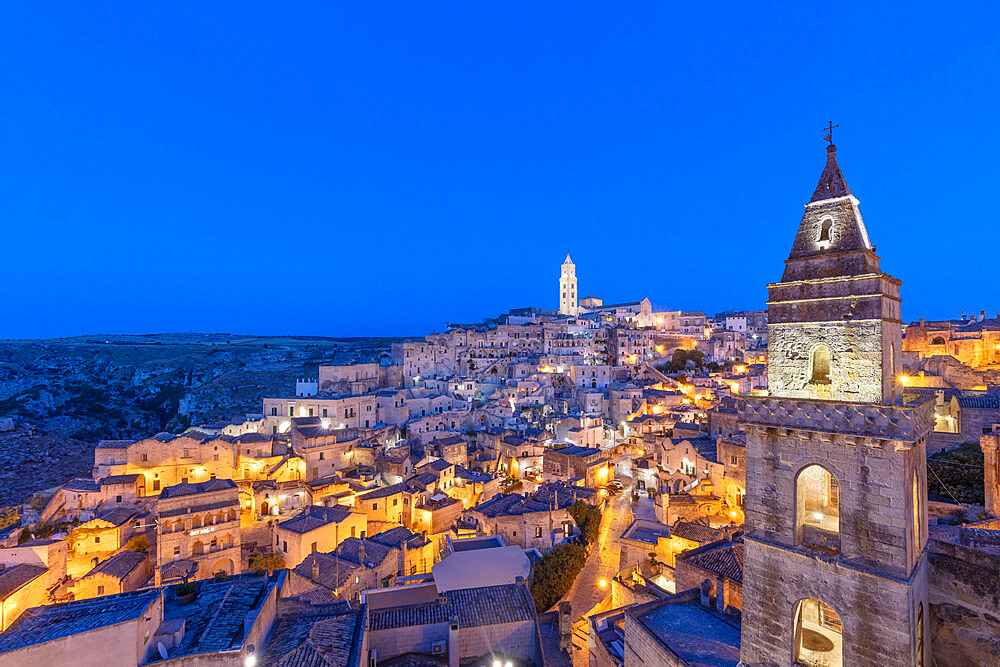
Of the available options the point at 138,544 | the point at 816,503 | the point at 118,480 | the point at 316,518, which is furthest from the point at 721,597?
the point at 118,480

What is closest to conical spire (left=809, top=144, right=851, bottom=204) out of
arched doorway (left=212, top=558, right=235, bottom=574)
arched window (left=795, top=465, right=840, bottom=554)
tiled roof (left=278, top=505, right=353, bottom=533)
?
arched window (left=795, top=465, right=840, bottom=554)

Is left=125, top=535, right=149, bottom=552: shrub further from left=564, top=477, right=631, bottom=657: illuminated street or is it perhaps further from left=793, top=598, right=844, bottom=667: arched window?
left=793, top=598, right=844, bottom=667: arched window

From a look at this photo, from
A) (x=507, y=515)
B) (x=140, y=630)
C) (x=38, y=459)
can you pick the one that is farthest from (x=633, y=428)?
(x=38, y=459)

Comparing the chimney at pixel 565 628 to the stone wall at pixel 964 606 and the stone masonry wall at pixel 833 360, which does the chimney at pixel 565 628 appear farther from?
the stone masonry wall at pixel 833 360

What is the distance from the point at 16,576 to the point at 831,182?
1189 inches

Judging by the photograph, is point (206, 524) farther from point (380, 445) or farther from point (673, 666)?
point (673, 666)

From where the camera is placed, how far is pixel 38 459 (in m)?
44.1

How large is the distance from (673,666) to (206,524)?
76.9 feet

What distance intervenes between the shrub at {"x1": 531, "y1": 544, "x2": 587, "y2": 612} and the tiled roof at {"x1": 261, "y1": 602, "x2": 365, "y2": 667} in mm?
10205

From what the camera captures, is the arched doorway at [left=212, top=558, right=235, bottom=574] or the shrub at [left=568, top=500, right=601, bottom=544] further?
the shrub at [left=568, top=500, right=601, bottom=544]

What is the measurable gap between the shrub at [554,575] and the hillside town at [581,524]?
0.34 ft

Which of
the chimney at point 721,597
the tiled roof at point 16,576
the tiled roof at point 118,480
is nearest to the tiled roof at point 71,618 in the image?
the tiled roof at point 16,576

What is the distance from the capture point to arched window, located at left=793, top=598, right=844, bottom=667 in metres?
9.30

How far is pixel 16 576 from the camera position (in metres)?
18.3
